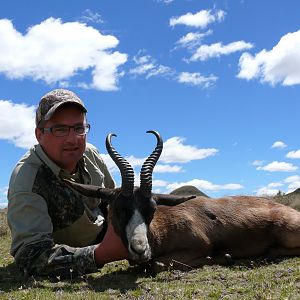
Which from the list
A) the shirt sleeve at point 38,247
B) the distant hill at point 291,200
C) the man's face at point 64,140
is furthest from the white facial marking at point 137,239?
the distant hill at point 291,200

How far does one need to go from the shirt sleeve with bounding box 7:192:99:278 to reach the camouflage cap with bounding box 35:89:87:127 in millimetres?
1174

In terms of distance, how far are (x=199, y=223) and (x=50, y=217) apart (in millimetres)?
2593

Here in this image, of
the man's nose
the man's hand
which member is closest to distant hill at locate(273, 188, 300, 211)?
the man's nose

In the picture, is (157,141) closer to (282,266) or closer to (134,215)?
(134,215)

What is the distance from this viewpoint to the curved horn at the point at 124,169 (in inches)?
296

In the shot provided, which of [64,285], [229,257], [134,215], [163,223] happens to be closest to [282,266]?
[229,257]

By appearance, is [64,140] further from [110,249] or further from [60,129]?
[110,249]

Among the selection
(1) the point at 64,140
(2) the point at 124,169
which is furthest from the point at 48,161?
(2) the point at 124,169

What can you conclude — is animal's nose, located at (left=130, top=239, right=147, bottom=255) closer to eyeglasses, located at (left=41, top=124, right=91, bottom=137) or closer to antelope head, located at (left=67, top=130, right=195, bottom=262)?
antelope head, located at (left=67, top=130, right=195, bottom=262)

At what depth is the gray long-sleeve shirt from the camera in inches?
285

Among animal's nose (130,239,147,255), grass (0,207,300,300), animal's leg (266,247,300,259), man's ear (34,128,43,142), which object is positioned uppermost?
man's ear (34,128,43,142)

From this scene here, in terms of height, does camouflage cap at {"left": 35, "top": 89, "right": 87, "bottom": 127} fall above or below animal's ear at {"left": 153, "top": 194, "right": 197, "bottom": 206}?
above

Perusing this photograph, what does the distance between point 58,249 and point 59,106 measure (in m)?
2.07

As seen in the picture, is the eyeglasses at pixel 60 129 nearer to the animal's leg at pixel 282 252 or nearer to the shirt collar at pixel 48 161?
the shirt collar at pixel 48 161
